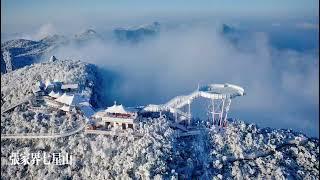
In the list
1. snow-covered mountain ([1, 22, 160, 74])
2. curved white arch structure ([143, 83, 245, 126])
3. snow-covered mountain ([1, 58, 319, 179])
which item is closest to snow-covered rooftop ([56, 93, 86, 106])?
snow-covered mountain ([1, 58, 319, 179])

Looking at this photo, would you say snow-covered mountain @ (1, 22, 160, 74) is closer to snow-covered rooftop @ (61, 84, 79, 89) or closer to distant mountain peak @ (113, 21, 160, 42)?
distant mountain peak @ (113, 21, 160, 42)

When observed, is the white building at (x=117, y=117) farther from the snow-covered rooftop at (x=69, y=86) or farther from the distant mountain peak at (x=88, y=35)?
the distant mountain peak at (x=88, y=35)

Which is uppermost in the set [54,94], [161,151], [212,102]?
[54,94]

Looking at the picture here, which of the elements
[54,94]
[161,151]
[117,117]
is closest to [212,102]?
[161,151]

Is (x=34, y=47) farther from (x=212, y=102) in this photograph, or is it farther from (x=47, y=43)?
(x=212, y=102)

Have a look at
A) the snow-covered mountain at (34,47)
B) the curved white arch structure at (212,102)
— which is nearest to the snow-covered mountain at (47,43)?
the snow-covered mountain at (34,47)

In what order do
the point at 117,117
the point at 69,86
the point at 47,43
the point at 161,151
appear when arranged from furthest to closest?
the point at 47,43 → the point at 69,86 → the point at 117,117 → the point at 161,151

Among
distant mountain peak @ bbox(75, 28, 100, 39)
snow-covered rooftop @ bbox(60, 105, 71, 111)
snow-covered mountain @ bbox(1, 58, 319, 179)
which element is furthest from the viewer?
distant mountain peak @ bbox(75, 28, 100, 39)
